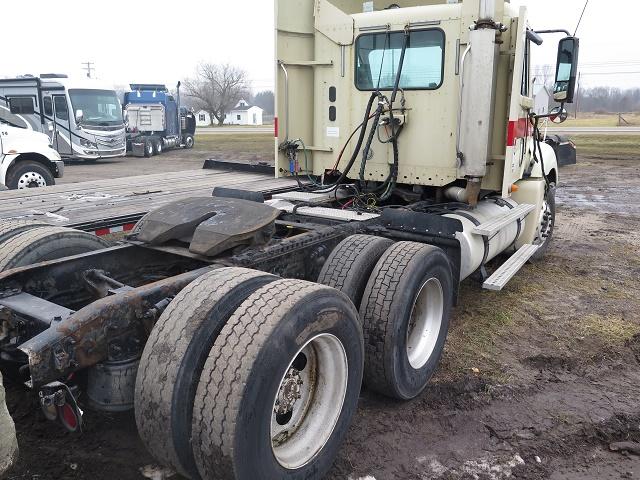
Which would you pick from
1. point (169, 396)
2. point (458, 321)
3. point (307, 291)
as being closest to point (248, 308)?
point (307, 291)

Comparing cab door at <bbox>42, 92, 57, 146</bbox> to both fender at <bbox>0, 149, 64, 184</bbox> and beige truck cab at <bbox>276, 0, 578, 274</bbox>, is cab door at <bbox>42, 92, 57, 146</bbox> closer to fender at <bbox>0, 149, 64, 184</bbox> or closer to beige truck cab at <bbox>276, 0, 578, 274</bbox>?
fender at <bbox>0, 149, 64, 184</bbox>

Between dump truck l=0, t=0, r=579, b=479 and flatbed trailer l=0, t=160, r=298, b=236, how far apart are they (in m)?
0.56

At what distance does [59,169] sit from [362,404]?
1013 cm

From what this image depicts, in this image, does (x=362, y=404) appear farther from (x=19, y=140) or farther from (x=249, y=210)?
(x=19, y=140)

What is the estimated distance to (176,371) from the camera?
248 cm

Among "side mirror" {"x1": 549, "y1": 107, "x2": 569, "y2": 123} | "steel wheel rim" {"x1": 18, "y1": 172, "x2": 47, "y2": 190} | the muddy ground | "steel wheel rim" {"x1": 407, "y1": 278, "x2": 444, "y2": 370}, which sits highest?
"side mirror" {"x1": 549, "y1": 107, "x2": 569, "y2": 123}

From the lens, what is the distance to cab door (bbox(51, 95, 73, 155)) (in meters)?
21.1

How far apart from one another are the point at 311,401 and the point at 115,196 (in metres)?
3.92

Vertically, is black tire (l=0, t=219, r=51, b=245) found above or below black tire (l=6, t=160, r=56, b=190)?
above

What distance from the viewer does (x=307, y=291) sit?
9.18 feet

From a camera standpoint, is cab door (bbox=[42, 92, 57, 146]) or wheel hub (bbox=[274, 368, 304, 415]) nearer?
wheel hub (bbox=[274, 368, 304, 415])

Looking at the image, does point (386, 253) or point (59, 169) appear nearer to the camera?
point (386, 253)

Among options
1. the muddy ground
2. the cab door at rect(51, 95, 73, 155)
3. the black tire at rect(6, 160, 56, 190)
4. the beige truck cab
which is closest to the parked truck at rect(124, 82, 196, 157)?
the cab door at rect(51, 95, 73, 155)

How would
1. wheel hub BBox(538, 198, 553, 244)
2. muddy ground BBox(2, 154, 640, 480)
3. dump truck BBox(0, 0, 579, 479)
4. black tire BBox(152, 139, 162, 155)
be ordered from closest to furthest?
dump truck BBox(0, 0, 579, 479) < muddy ground BBox(2, 154, 640, 480) < wheel hub BBox(538, 198, 553, 244) < black tire BBox(152, 139, 162, 155)
